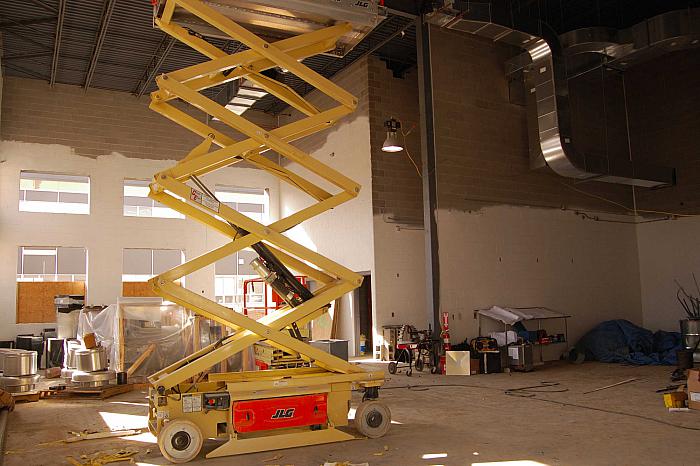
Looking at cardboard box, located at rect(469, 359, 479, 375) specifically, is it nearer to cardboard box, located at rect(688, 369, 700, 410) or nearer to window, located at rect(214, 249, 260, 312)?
cardboard box, located at rect(688, 369, 700, 410)

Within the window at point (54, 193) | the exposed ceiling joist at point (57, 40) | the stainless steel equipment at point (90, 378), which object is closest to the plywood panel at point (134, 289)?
the window at point (54, 193)

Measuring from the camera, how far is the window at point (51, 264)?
16.3 m

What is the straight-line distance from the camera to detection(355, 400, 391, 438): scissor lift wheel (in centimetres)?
614

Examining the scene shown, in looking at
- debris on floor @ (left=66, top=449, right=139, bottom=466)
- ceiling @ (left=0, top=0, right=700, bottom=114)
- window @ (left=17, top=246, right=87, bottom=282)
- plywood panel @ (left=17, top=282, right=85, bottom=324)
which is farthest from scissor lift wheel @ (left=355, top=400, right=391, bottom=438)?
window @ (left=17, top=246, right=87, bottom=282)

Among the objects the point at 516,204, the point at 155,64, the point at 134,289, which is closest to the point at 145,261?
the point at 134,289

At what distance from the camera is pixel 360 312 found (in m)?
16.5

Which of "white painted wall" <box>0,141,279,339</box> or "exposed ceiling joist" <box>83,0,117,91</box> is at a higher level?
"exposed ceiling joist" <box>83,0,117,91</box>

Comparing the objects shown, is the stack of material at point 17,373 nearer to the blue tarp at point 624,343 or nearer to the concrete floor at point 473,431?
the concrete floor at point 473,431

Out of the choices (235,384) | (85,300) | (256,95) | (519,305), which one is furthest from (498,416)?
(85,300)

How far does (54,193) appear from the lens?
16.7 meters

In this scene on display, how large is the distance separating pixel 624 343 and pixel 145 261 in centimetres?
1316

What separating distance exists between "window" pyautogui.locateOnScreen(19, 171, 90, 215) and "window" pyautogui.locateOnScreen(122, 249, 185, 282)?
1838 millimetres

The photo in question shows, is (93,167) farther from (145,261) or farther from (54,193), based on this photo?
(145,261)

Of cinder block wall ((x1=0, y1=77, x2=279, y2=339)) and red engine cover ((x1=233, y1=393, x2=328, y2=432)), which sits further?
cinder block wall ((x1=0, y1=77, x2=279, y2=339))
